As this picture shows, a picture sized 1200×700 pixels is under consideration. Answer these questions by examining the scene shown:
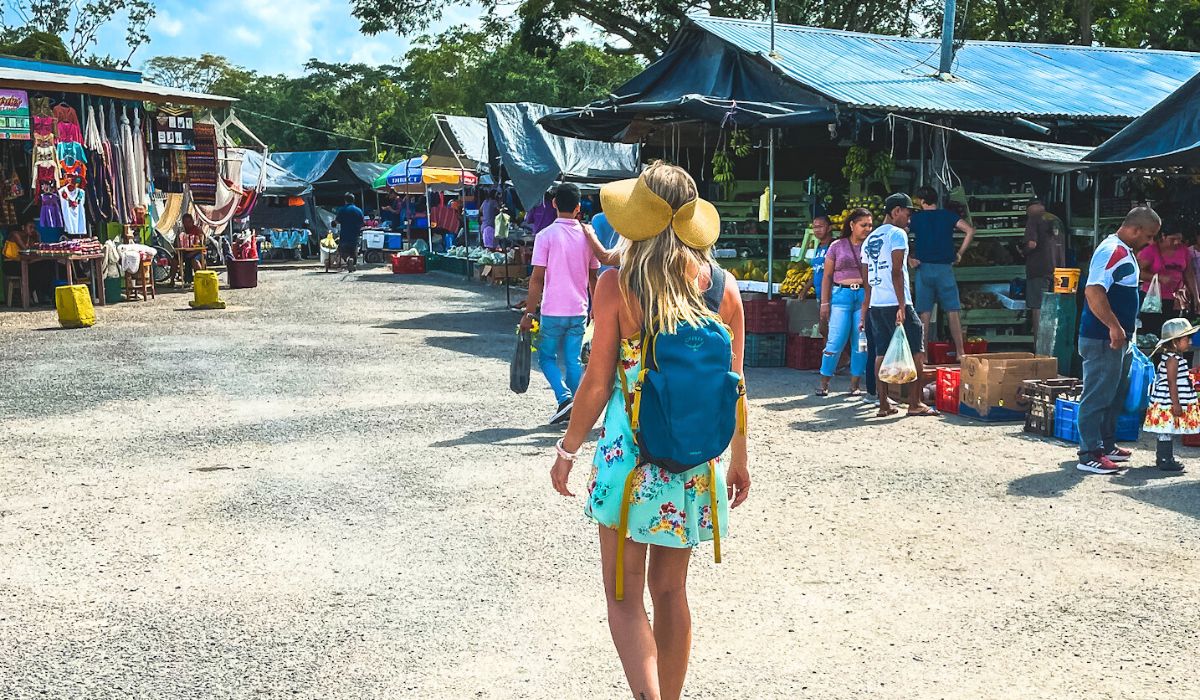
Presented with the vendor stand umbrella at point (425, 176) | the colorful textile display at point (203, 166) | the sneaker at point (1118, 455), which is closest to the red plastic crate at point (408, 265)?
the vendor stand umbrella at point (425, 176)

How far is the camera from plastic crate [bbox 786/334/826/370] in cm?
1338

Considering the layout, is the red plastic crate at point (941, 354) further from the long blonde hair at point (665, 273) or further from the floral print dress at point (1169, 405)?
the long blonde hair at point (665, 273)

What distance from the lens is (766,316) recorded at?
13570mm

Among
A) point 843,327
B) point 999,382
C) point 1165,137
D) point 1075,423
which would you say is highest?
point 1165,137

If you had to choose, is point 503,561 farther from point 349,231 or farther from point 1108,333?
point 349,231

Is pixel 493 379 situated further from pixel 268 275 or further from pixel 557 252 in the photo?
pixel 268 275

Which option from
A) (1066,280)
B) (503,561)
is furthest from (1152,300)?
(503,561)

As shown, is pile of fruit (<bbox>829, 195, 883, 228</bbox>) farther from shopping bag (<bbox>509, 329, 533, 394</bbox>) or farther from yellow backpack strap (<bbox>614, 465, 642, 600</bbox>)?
yellow backpack strap (<bbox>614, 465, 642, 600</bbox>)

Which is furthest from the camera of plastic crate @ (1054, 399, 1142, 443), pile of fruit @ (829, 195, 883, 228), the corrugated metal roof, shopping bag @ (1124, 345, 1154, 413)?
the corrugated metal roof

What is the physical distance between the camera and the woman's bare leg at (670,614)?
3.86 meters

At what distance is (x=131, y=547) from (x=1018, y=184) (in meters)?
12.4

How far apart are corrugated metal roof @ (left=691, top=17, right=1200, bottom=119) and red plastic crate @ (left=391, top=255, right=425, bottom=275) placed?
15.2m

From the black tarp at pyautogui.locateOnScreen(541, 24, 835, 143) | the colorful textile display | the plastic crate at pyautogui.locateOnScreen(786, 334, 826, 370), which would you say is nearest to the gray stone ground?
the plastic crate at pyautogui.locateOnScreen(786, 334, 826, 370)

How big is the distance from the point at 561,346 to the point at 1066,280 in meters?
5.10
